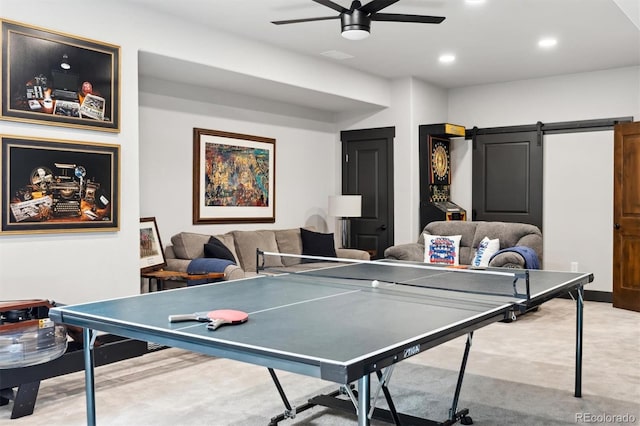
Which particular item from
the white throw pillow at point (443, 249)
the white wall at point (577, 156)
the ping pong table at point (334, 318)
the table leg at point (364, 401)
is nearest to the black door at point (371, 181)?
the white throw pillow at point (443, 249)

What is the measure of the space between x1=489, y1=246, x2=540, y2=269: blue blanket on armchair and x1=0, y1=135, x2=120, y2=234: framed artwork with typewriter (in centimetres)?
378

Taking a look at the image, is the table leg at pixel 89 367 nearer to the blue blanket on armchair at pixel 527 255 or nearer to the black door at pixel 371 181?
the blue blanket on armchair at pixel 527 255

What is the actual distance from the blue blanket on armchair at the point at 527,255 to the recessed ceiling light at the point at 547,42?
6.73ft

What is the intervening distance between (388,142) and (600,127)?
98.8 inches

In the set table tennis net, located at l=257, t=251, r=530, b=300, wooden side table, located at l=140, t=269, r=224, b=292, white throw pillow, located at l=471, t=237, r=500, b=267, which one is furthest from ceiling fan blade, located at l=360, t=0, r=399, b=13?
white throw pillow, located at l=471, t=237, r=500, b=267

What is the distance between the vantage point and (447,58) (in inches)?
251

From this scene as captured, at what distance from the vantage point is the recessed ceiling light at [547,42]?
18.6ft

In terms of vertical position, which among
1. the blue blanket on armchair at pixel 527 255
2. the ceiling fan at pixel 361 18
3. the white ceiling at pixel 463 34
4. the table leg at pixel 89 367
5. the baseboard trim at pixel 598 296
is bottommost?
the baseboard trim at pixel 598 296

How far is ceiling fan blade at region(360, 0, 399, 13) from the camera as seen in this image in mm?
3579

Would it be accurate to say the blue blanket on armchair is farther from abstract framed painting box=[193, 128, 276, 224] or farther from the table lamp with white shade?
abstract framed painting box=[193, 128, 276, 224]

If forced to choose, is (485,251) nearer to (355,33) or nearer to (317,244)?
(317,244)

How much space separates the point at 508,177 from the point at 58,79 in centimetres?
551

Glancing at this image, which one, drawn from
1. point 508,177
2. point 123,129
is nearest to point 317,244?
point 508,177

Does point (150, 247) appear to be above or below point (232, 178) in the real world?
below
